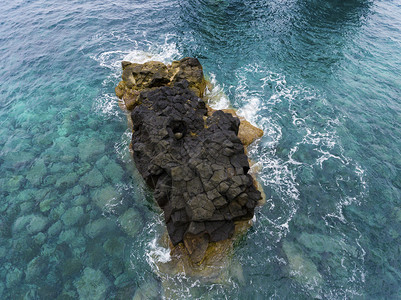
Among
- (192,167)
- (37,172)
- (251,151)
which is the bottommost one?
(251,151)

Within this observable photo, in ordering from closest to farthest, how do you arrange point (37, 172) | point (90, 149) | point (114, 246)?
1. point (114, 246)
2. point (37, 172)
3. point (90, 149)

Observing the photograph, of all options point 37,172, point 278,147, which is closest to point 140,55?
point 37,172

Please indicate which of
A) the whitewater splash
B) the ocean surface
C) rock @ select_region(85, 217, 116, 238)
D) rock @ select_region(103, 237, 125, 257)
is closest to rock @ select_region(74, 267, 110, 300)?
the ocean surface

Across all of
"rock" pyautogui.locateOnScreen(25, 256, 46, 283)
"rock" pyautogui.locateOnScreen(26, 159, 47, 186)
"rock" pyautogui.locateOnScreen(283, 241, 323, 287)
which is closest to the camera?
"rock" pyautogui.locateOnScreen(283, 241, 323, 287)

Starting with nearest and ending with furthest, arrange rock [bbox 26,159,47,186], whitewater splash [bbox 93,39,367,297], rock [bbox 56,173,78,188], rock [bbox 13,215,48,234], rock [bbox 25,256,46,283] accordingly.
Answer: rock [bbox 25,256,46,283] → whitewater splash [bbox 93,39,367,297] → rock [bbox 13,215,48,234] → rock [bbox 56,173,78,188] → rock [bbox 26,159,47,186]

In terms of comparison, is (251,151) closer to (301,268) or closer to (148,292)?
(301,268)

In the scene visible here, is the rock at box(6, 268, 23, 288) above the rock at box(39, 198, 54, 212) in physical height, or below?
below

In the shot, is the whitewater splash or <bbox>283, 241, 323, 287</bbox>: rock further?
the whitewater splash

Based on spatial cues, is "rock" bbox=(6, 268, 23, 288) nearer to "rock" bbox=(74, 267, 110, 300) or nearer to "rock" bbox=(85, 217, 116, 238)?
"rock" bbox=(74, 267, 110, 300)

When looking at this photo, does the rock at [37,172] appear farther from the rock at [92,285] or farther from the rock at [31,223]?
the rock at [92,285]
